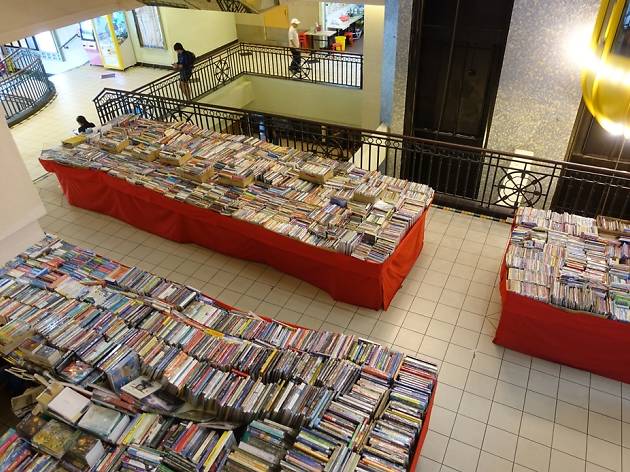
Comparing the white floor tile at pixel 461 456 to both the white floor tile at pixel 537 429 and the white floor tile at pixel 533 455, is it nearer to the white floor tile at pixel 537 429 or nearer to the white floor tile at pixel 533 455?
the white floor tile at pixel 533 455

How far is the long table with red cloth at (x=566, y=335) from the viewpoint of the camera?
4.74 m

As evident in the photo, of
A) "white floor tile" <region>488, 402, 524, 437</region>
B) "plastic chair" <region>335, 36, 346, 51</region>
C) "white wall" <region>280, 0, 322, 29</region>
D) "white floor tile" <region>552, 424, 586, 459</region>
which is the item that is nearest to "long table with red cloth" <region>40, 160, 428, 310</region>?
"white floor tile" <region>488, 402, 524, 437</region>

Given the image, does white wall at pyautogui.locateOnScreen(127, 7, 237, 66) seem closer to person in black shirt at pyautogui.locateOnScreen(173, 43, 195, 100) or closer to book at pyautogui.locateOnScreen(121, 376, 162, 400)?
person in black shirt at pyautogui.locateOnScreen(173, 43, 195, 100)

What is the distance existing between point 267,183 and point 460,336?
10.9 feet

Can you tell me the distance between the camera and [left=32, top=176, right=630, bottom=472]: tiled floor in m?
4.50

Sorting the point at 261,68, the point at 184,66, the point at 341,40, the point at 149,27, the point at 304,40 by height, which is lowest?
the point at 261,68

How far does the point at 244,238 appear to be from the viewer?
659 cm

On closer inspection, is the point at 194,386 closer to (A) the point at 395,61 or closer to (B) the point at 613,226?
(B) the point at 613,226

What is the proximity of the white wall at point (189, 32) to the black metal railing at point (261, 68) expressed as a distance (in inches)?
29.8

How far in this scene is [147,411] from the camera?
376cm

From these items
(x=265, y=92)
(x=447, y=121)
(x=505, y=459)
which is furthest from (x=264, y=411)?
(x=265, y=92)

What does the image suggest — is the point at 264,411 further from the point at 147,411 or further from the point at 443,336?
the point at 443,336

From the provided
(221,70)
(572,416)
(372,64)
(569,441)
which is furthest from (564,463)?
(221,70)

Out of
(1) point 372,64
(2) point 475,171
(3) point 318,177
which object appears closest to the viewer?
(3) point 318,177
